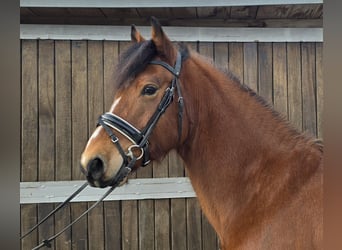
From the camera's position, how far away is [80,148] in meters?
2.79

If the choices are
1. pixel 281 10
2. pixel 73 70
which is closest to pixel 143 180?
pixel 73 70

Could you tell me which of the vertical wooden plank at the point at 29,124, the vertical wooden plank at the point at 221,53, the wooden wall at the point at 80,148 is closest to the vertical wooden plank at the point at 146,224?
the wooden wall at the point at 80,148

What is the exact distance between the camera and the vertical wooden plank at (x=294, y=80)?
2.94m

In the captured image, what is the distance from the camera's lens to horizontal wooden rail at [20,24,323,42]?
276 centimetres

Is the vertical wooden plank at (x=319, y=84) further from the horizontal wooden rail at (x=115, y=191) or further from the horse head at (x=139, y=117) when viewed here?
the horse head at (x=139, y=117)

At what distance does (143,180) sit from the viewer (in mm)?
2822

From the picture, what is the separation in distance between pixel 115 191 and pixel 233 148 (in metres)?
1.47

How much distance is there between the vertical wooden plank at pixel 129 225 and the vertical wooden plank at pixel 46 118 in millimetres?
565

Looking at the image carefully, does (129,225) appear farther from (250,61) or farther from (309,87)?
(309,87)

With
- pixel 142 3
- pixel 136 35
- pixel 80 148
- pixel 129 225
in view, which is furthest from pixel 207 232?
pixel 142 3

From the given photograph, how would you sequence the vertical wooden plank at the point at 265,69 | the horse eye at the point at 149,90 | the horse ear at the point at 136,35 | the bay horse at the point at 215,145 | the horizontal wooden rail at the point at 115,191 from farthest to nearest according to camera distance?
the vertical wooden plank at the point at 265,69, the horizontal wooden rail at the point at 115,191, the horse ear at the point at 136,35, the horse eye at the point at 149,90, the bay horse at the point at 215,145

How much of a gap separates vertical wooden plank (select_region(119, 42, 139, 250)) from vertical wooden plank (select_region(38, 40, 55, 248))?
56 cm

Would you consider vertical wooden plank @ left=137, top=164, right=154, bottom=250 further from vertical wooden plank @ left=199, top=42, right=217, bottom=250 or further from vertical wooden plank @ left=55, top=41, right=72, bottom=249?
vertical wooden plank @ left=55, top=41, right=72, bottom=249

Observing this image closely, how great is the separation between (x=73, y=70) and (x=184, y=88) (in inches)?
55.5
